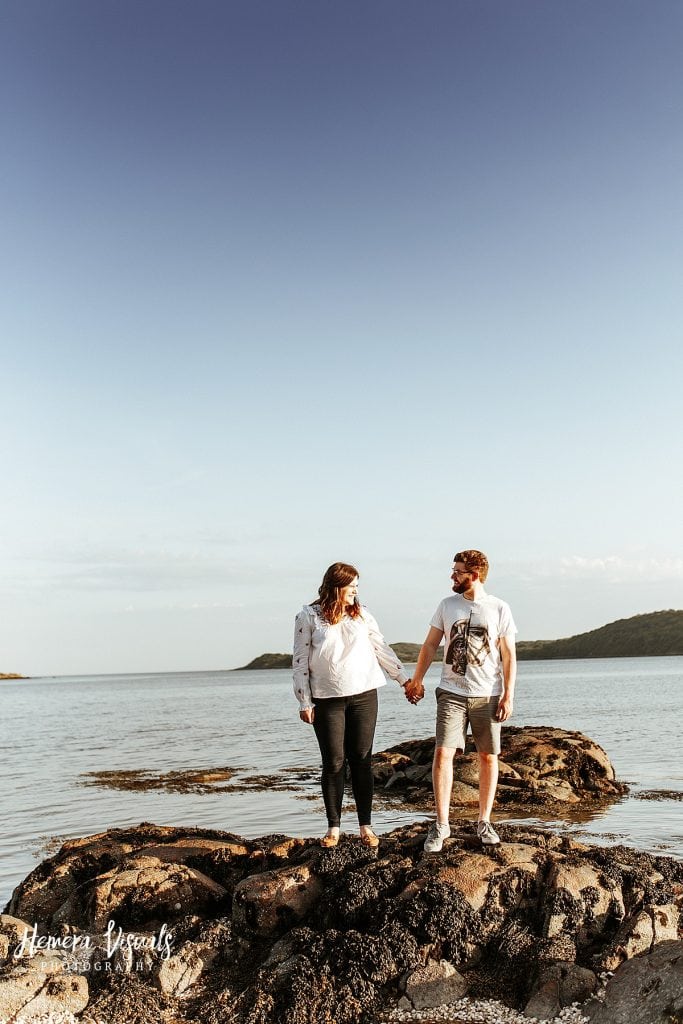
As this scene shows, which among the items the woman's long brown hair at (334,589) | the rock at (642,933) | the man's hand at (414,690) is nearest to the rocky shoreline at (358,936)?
the rock at (642,933)

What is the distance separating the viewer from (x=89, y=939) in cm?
730

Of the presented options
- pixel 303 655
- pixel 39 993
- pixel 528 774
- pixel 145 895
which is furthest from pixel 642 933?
pixel 528 774

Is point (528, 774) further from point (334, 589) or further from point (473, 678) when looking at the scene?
point (334, 589)

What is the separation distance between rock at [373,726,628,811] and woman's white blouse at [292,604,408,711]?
8.02 meters

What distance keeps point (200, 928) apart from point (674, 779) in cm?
1356

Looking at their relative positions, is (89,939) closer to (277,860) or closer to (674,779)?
(277,860)

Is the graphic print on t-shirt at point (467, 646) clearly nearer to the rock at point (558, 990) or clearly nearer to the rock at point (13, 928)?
the rock at point (558, 990)

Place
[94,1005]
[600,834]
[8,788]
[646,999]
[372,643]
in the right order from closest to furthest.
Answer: [646,999] < [94,1005] < [372,643] < [600,834] < [8,788]

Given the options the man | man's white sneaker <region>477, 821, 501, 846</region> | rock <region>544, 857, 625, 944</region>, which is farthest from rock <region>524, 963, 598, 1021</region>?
the man

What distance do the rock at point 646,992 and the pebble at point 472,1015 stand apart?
0.17m

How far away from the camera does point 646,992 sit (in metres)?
5.53

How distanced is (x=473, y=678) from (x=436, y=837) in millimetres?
1461

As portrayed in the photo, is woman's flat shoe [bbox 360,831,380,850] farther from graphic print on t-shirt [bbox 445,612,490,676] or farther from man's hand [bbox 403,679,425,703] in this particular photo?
graphic print on t-shirt [bbox 445,612,490,676]

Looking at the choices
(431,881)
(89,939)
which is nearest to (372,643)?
(431,881)
